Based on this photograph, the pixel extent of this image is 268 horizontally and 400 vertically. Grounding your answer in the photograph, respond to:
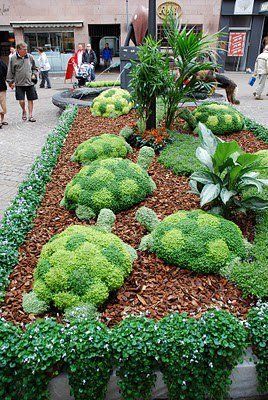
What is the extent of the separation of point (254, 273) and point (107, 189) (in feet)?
6.11

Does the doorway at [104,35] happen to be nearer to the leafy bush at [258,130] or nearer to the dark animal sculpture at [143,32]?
the dark animal sculpture at [143,32]

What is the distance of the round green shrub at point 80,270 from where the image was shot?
2.64 m

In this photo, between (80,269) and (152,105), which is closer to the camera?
(80,269)

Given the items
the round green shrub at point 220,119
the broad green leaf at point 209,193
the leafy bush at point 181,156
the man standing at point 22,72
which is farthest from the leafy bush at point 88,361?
the man standing at point 22,72

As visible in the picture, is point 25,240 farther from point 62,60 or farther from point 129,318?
point 62,60

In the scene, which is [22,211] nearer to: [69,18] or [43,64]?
[43,64]

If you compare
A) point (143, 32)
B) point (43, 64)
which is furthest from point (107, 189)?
point (43, 64)

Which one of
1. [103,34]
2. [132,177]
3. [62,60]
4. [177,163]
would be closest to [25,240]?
[132,177]

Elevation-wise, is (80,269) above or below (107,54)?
below

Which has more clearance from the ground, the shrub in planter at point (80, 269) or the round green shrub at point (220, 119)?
the round green shrub at point (220, 119)

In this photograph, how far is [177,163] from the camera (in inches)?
206

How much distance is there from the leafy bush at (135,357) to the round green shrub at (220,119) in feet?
17.8

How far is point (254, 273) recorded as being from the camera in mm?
2850

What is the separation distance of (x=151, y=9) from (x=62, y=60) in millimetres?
17115
